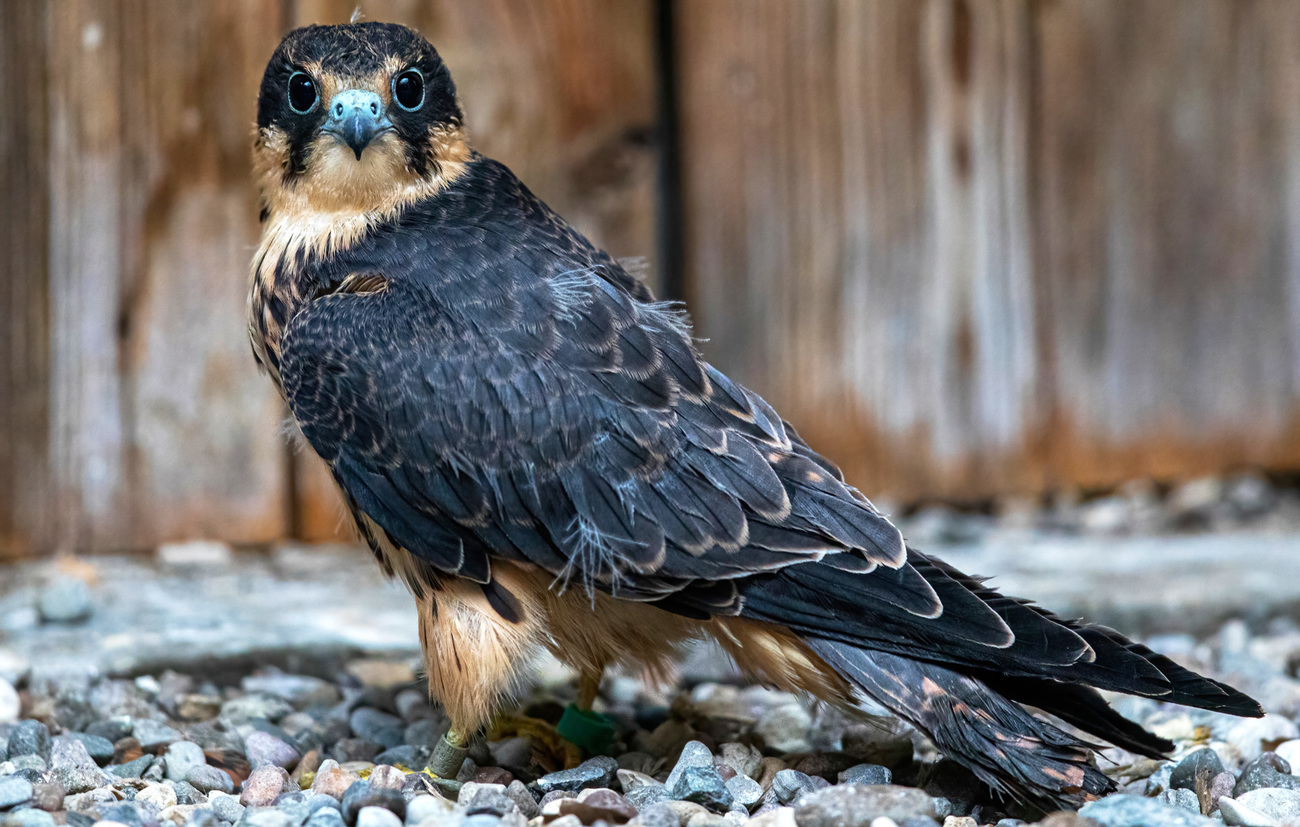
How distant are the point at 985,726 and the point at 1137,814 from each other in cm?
37

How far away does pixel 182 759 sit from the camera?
310 centimetres

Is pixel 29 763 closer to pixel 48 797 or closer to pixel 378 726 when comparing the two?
pixel 48 797

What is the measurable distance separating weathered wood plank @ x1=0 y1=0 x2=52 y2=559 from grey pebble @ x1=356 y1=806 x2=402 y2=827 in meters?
2.68

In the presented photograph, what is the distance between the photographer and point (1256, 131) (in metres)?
5.29

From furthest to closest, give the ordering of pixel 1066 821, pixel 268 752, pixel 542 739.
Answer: pixel 542 739
pixel 268 752
pixel 1066 821

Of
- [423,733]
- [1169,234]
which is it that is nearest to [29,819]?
[423,733]

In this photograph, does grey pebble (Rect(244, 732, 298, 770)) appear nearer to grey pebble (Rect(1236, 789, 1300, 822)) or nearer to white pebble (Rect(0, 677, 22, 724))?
white pebble (Rect(0, 677, 22, 724))

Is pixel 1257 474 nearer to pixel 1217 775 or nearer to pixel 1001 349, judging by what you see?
pixel 1001 349

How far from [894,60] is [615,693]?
8.93 feet

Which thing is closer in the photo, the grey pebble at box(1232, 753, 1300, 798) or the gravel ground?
the gravel ground

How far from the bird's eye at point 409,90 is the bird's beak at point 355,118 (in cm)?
10

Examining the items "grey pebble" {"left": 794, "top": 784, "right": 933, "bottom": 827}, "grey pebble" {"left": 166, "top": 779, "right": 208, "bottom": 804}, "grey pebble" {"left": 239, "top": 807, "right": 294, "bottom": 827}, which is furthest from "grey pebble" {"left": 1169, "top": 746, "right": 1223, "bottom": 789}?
"grey pebble" {"left": 166, "top": 779, "right": 208, "bottom": 804}

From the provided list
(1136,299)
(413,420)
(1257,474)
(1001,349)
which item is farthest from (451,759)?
(1257,474)

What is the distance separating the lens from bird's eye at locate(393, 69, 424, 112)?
3322 millimetres
